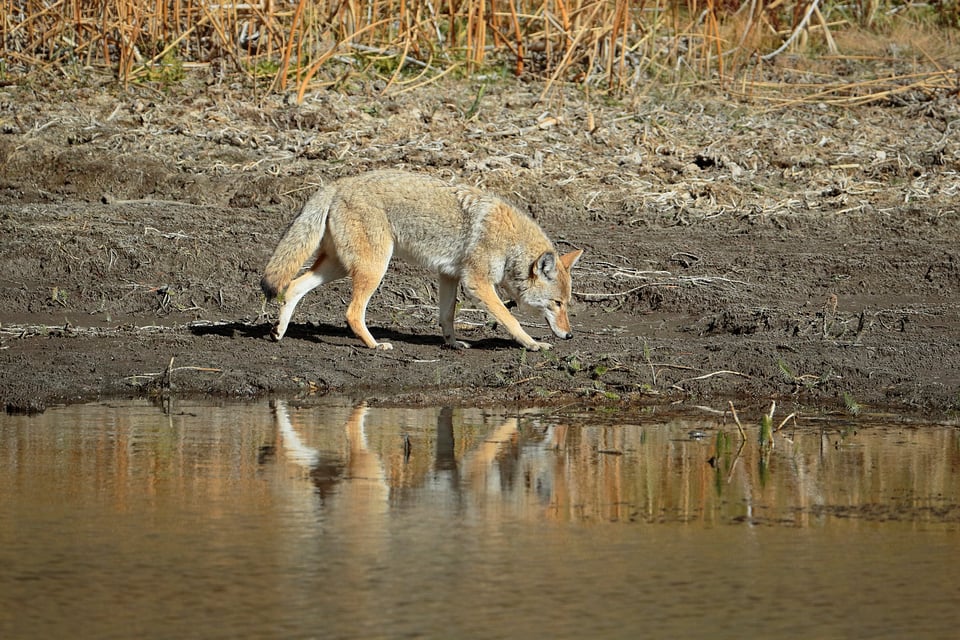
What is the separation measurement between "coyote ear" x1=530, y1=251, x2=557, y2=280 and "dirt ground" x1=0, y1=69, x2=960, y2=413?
0.50 meters

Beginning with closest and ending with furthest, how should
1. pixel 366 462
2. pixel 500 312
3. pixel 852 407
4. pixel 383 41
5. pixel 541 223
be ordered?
pixel 366 462
pixel 852 407
pixel 500 312
pixel 541 223
pixel 383 41

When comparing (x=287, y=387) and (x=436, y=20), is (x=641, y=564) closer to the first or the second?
(x=287, y=387)

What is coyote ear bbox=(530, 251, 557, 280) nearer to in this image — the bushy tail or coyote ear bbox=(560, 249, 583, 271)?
coyote ear bbox=(560, 249, 583, 271)

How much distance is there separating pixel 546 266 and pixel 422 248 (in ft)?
2.94

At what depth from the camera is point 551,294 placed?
412 inches

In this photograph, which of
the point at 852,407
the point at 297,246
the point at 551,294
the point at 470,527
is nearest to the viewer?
the point at 470,527

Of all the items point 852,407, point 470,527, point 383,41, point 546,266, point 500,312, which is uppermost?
point 383,41

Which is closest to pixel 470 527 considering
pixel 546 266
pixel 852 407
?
pixel 852 407

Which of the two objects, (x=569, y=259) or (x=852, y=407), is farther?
(x=569, y=259)

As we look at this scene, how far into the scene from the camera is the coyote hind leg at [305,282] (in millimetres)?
10125

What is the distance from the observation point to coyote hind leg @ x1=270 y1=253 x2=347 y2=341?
1012 centimetres

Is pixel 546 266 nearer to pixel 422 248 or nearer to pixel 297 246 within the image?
pixel 422 248

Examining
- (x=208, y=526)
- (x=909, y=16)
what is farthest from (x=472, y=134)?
(x=208, y=526)

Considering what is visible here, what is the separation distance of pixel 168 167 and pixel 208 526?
29.3 ft
